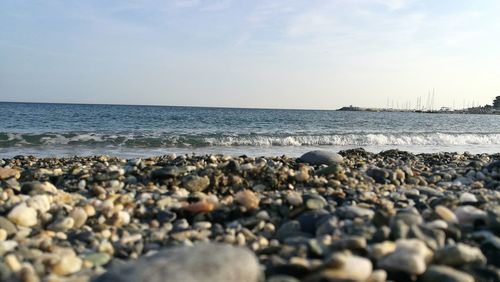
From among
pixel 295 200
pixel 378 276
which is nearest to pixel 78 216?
pixel 295 200

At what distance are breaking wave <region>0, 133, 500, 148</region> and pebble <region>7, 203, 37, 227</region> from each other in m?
11.5

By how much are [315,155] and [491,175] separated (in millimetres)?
2529

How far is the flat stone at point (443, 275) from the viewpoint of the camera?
2121 millimetres

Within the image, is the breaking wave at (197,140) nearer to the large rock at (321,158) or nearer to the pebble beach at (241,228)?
the large rock at (321,158)

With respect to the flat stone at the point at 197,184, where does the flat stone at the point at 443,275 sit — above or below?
above

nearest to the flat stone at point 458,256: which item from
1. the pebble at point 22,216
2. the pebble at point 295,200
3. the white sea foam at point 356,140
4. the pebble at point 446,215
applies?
the pebble at point 446,215

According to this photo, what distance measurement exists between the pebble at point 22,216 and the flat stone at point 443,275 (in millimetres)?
2916

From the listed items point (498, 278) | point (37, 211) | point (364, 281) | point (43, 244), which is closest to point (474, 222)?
point (498, 278)

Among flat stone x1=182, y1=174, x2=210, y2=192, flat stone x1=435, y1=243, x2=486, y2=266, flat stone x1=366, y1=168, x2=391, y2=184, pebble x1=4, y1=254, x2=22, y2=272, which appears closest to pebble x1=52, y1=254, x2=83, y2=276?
pebble x1=4, y1=254, x2=22, y2=272

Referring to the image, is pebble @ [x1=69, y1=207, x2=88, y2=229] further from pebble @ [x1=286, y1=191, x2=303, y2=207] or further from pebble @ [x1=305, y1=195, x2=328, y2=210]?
pebble @ [x1=305, y1=195, x2=328, y2=210]

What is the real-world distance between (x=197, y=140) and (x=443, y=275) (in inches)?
576

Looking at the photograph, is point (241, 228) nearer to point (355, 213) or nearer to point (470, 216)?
point (355, 213)

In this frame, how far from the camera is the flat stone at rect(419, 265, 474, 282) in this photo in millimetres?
2121

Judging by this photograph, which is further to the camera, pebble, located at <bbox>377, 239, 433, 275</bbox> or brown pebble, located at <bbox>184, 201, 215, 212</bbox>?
brown pebble, located at <bbox>184, 201, 215, 212</bbox>
